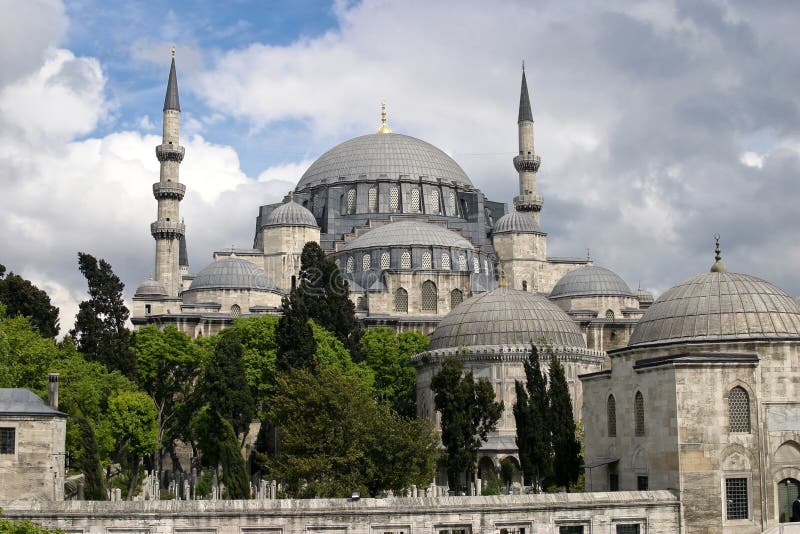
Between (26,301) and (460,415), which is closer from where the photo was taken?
(460,415)

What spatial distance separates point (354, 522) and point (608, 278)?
4384cm

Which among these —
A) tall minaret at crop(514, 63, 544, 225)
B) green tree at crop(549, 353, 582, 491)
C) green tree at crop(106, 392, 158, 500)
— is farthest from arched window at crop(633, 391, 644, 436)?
tall minaret at crop(514, 63, 544, 225)

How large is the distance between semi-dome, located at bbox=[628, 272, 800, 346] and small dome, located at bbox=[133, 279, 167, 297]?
3667cm

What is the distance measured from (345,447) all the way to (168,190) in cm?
3672

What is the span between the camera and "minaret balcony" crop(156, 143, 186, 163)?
69125mm

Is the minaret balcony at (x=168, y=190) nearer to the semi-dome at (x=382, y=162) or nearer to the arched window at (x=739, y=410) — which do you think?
the semi-dome at (x=382, y=162)

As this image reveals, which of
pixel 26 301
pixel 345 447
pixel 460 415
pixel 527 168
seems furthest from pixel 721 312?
pixel 527 168

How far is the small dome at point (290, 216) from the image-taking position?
71.4 meters

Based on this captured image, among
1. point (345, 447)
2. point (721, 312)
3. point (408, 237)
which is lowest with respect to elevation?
point (345, 447)

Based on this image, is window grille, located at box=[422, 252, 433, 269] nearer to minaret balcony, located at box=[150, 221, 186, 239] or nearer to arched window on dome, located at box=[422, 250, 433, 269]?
arched window on dome, located at box=[422, 250, 433, 269]

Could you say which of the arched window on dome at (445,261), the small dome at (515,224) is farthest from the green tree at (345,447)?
the small dome at (515,224)

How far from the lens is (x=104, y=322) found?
49.7 m

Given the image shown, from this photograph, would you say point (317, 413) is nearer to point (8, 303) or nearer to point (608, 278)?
point (8, 303)

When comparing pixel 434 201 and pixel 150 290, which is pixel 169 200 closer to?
pixel 150 290
